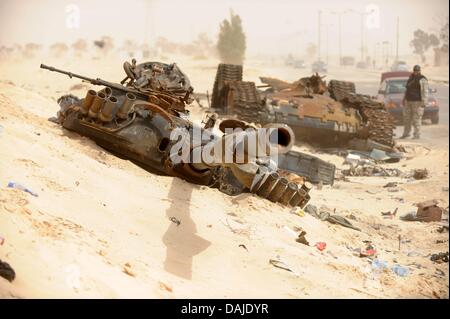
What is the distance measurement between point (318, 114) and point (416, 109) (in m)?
3.81

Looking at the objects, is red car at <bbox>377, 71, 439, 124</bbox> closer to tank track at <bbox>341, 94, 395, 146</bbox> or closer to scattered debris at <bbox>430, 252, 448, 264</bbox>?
tank track at <bbox>341, 94, 395, 146</bbox>

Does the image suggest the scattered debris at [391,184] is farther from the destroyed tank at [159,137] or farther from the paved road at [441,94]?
the paved road at [441,94]

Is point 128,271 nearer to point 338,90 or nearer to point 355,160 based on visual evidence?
point 355,160

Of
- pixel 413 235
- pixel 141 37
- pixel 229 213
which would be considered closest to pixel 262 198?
pixel 229 213

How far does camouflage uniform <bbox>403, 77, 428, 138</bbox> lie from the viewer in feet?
60.3

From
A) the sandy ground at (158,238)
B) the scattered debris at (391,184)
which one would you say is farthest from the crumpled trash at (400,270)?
the scattered debris at (391,184)

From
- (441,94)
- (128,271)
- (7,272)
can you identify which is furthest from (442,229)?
(441,94)

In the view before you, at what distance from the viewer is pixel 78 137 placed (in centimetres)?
971

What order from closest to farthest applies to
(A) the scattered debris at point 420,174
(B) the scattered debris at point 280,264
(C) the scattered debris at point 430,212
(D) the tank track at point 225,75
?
(B) the scattered debris at point 280,264 < (C) the scattered debris at point 430,212 < (A) the scattered debris at point 420,174 < (D) the tank track at point 225,75

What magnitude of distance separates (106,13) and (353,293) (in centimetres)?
9858

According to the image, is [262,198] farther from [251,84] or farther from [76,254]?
[251,84]

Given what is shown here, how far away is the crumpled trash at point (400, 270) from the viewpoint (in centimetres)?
736

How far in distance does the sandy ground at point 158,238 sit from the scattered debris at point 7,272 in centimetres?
4

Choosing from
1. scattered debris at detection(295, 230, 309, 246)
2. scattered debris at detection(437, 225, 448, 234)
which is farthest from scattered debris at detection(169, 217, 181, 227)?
scattered debris at detection(437, 225, 448, 234)
